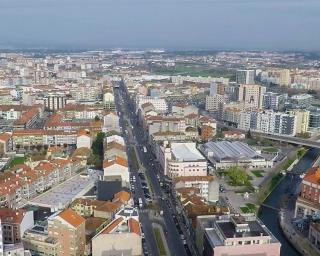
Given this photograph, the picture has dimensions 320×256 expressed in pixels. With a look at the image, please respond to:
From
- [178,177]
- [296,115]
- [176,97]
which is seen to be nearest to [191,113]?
[296,115]

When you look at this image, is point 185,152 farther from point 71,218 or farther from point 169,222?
point 71,218

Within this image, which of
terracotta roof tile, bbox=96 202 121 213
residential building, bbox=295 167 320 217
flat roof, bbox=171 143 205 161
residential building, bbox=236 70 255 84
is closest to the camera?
terracotta roof tile, bbox=96 202 121 213

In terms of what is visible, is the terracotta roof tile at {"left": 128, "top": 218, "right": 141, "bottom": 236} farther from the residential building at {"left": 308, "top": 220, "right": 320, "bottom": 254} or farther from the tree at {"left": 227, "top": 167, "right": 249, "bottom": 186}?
the tree at {"left": 227, "top": 167, "right": 249, "bottom": 186}

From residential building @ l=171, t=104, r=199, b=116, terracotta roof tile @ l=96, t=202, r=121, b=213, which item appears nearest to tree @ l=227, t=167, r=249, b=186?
terracotta roof tile @ l=96, t=202, r=121, b=213

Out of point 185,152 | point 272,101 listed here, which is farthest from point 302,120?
point 185,152

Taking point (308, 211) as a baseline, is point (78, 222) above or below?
above

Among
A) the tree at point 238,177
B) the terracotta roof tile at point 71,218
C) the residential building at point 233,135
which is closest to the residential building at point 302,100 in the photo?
the residential building at point 233,135

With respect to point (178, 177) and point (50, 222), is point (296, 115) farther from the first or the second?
point (50, 222)

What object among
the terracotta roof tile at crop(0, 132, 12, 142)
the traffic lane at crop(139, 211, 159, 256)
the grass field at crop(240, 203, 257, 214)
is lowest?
the grass field at crop(240, 203, 257, 214)
